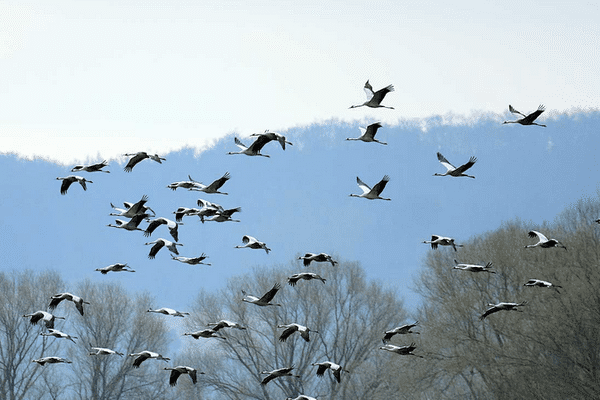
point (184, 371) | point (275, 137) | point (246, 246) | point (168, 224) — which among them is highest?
point (275, 137)

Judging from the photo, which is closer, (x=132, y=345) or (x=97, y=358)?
(x=97, y=358)

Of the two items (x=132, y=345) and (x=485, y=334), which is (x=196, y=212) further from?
(x=132, y=345)

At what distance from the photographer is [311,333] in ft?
188

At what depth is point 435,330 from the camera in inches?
1697

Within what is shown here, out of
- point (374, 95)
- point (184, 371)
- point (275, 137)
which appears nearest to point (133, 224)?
point (184, 371)

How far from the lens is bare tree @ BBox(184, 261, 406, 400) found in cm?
5375

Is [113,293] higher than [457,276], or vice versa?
[457,276]

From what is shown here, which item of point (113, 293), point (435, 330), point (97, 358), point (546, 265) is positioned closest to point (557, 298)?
point (546, 265)

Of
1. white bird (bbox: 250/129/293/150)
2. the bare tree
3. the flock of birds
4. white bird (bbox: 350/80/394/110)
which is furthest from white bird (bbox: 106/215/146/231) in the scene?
the bare tree

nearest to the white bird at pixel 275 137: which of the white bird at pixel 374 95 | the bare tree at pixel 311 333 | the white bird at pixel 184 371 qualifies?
the white bird at pixel 374 95

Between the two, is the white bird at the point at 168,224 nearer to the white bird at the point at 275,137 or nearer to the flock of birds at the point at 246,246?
the flock of birds at the point at 246,246

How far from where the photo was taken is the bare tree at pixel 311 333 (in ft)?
176

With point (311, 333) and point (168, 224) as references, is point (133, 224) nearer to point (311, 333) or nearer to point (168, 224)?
point (168, 224)

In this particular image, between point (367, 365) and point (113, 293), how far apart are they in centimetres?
2696
